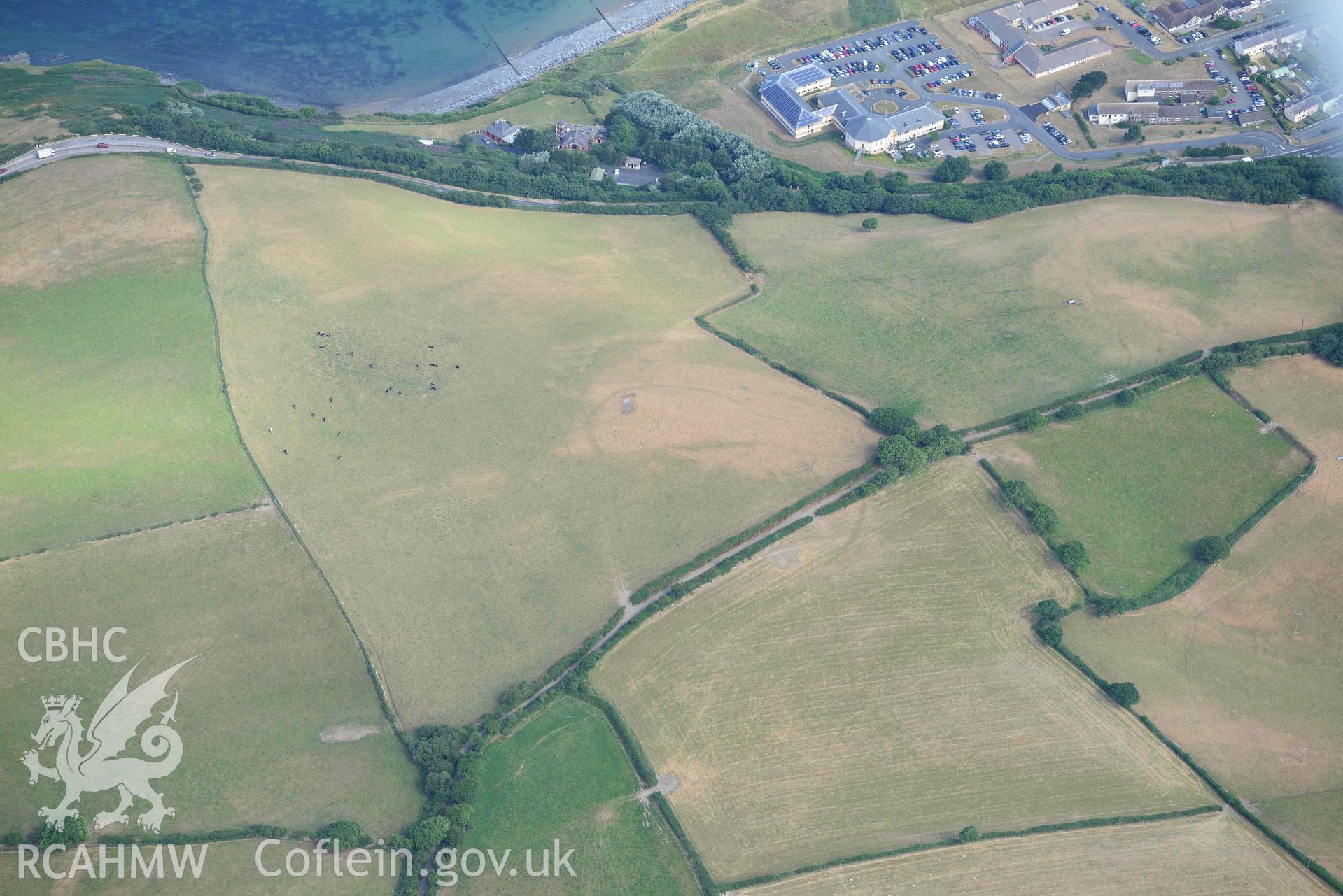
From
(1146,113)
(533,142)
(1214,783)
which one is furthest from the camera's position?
(1146,113)

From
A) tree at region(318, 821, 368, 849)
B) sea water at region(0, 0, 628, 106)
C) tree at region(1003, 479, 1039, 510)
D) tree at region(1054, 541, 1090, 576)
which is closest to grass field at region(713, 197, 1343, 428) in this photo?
tree at region(1003, 479, 1039, 510)

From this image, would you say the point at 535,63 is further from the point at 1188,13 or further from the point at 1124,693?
the point at 1124,693

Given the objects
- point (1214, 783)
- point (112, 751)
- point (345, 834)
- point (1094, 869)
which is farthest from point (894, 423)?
point (112, 751)

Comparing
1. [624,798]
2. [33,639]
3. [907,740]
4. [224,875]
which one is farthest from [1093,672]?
[33,639]

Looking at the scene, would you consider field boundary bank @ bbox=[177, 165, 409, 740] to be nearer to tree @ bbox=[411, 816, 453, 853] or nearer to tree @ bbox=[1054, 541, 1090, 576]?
tree @ bbox=[411, 816, 453, 853]

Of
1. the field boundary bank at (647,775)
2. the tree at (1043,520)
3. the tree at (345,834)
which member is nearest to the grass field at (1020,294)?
the tree at (1043,520)

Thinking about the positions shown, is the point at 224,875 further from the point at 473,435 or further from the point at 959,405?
the point at 959,405
